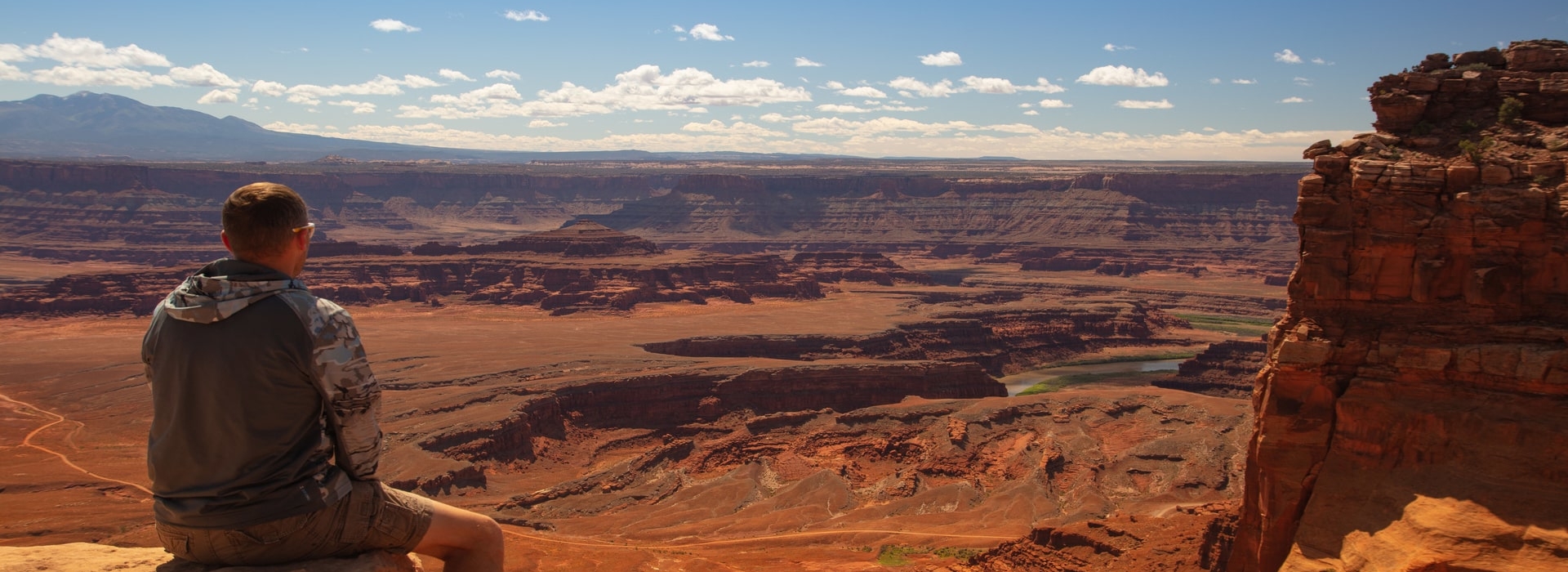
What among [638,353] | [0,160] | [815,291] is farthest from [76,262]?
[638,353]

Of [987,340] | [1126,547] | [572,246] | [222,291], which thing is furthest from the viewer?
[572,246]

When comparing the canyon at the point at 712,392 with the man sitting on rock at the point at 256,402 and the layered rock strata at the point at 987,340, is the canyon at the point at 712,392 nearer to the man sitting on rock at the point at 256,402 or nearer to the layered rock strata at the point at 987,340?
the layered rock strata at the point at 987,340

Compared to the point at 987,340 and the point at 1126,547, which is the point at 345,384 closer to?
the point at 1126,547

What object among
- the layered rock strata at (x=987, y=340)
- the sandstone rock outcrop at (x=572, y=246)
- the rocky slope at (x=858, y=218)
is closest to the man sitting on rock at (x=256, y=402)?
the layered rock strata at (x=987, y=340)

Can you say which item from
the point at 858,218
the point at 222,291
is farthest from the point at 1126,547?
the point at 858,218

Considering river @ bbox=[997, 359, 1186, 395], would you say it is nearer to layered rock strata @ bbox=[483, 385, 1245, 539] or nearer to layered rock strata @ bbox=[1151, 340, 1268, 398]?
layered rock strata @ bbox=[1151, 340, 1268, 398]

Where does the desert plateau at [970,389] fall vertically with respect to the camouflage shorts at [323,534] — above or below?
below

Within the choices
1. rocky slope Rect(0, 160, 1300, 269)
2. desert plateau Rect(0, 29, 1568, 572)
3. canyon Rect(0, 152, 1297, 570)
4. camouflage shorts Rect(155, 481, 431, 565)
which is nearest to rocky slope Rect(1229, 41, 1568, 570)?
desert plateau Rect(0, 29, 1568, 572)
